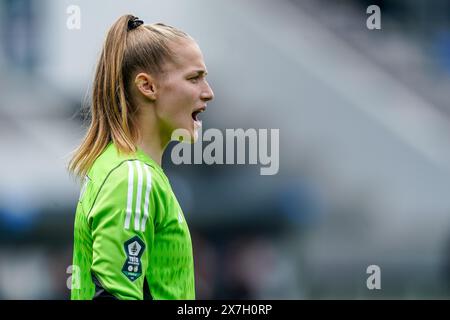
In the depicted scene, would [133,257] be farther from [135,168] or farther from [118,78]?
[118,78]

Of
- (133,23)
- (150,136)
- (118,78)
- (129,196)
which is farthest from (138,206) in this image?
(133,23)

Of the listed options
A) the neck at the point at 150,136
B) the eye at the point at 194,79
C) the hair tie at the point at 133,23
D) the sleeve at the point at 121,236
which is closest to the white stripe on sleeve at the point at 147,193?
the sleeve at the point at 121,236

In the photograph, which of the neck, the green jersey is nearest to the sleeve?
the green jersey

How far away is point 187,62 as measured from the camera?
1996 millimetres

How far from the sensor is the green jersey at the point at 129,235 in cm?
175

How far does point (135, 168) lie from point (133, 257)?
21cm

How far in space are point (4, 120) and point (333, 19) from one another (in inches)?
114

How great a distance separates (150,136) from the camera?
1.97m

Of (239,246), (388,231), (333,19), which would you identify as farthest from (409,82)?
(239,246)

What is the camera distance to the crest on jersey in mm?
1748

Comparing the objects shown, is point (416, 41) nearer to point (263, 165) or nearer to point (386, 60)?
point (386, 60)

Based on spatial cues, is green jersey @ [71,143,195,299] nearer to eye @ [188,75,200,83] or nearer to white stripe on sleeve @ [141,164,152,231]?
white stripe on sleeve @ [141,164,152,231]

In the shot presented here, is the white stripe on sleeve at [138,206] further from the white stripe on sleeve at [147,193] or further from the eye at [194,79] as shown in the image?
the eye at [194,79]

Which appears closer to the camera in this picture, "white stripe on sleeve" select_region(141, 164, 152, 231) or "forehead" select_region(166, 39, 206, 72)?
"white stripe on sleeve" select_region(141, 164, 152, 231)
